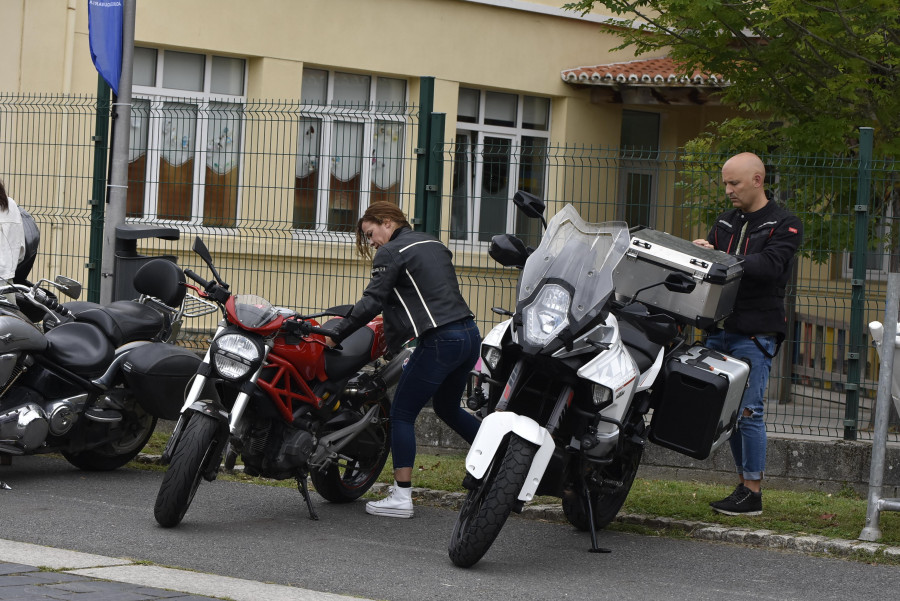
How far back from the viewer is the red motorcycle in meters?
6.46

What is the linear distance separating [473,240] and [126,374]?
2900 millimetres

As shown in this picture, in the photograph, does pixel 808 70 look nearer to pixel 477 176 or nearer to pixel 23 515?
pixel 477 176

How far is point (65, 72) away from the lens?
49.3ft

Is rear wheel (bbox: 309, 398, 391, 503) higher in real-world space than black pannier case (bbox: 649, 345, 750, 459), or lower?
lower

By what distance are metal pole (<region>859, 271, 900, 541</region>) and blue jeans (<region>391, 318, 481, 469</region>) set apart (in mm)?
2110

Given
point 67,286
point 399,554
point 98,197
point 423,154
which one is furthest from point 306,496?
point 98,197

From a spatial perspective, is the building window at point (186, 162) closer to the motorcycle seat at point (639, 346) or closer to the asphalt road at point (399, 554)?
the asphalt road at point (399, 554)

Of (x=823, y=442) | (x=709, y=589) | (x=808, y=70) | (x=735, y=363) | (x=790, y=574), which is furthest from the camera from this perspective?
(x=808, y=70)

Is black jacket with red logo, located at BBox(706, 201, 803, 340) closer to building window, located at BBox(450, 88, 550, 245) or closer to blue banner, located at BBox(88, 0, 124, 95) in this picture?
building window, located at BBox(450, 88, 550, 245)

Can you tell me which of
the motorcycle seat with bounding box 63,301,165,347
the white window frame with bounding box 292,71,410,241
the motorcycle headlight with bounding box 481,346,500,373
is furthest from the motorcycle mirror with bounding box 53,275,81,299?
the motorcycle headlight with bounding box 481,346,500,373

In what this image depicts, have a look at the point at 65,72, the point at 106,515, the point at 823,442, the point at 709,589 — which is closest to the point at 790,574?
the point at 709,589

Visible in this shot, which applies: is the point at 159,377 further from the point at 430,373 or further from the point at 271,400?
the point at 430,373

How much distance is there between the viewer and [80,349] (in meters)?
7.90

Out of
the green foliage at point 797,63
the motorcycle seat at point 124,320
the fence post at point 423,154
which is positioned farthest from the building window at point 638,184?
the motorcycle seat at point 124,320
